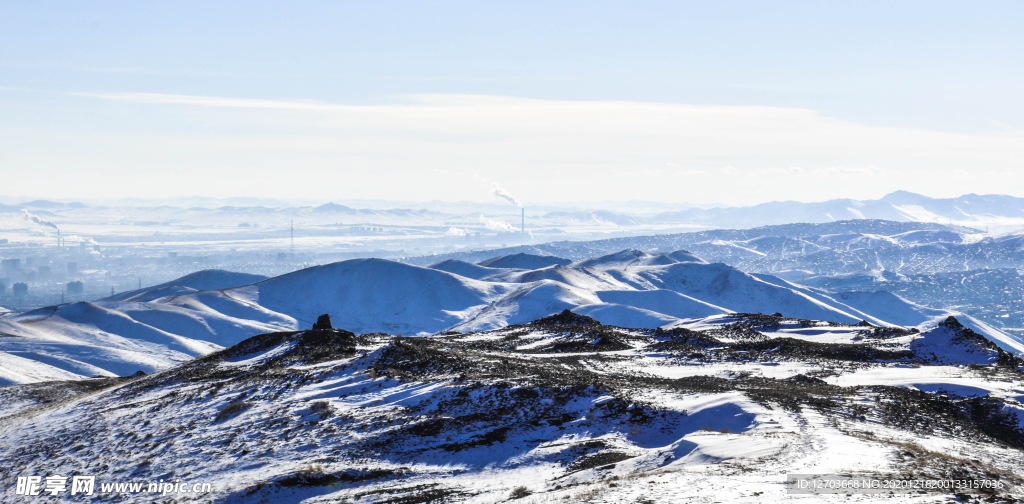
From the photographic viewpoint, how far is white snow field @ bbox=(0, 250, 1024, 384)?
101250mm

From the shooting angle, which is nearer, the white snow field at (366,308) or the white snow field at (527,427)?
the white snow field at (527,427)

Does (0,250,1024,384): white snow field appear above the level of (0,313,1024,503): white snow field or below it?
below

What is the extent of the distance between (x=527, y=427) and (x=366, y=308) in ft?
437

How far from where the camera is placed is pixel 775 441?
21.1m

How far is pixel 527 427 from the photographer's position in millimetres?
25172

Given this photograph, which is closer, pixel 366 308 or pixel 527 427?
pixel 527 427

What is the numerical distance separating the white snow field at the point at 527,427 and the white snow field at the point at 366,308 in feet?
172

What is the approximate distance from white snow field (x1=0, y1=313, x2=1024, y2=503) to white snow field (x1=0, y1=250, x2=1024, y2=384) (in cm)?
5251

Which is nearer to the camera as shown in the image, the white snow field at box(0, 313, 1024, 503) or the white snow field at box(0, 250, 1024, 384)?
the white snow field at box(0, 313, 1024, 503)

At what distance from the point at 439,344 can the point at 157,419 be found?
18916mm

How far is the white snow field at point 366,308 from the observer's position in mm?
101250

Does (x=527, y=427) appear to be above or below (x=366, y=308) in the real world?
above

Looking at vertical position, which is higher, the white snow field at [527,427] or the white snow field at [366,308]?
the white snow field at [527,427]

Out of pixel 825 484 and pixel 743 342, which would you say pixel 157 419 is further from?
pixel 743 342
